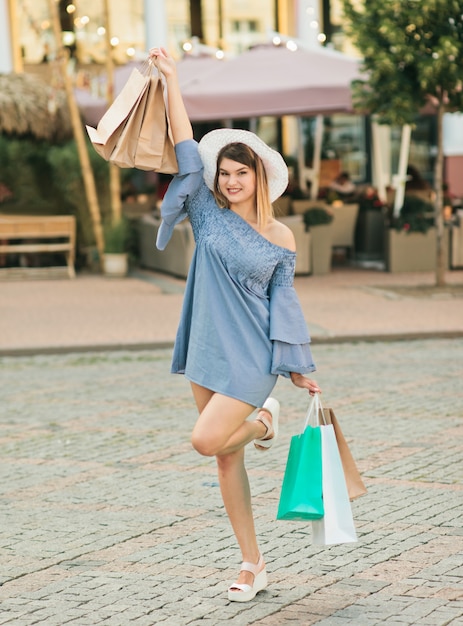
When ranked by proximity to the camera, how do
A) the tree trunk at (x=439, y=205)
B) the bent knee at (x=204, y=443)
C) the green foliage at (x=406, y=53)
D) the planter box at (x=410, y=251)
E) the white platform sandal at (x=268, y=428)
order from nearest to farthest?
the bent knee at (x=204, y=443) → the white platform sandal at (x=268, y=428) → the green foliage at (x=406, y=53) → the tree trunk at (x=439, y=205) → the planter box at (x=410, y=251)

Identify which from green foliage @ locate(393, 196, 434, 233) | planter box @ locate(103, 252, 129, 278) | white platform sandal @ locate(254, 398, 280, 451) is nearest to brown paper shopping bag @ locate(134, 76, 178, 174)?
white platform sandal @ locate(254, 398, 280, 451)

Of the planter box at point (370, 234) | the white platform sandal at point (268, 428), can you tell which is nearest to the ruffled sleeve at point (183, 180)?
the white platform sandal at point (268, 428)

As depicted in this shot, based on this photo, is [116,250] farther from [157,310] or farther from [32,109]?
[157,310]

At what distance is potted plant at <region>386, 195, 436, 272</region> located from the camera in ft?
59.4

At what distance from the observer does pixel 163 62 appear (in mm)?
4719

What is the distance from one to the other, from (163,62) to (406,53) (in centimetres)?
1072

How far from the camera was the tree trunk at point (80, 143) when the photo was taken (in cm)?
1867

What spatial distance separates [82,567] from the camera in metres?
5.16

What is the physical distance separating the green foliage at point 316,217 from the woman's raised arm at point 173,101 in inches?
528

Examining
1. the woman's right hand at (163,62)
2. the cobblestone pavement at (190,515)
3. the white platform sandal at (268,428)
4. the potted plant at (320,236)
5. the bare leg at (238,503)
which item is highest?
the woman's right hand at (163,62)

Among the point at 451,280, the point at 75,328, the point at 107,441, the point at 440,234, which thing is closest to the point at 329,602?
the point at 107,441

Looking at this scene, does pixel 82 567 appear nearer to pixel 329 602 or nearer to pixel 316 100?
pixel 329 602

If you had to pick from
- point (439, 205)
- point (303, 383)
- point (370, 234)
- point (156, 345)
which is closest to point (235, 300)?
point (303, 383)

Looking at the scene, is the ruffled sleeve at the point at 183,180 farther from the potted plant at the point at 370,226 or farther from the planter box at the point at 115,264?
the potted plant at the point at 370,226
